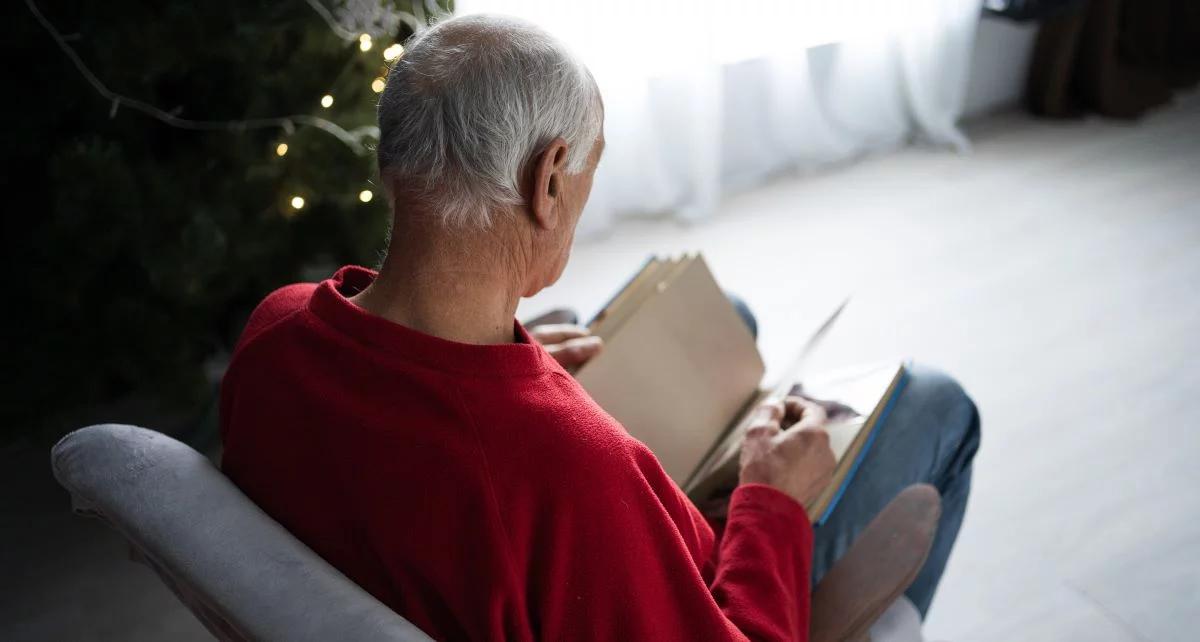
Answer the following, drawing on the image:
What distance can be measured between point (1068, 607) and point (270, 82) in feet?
4.78

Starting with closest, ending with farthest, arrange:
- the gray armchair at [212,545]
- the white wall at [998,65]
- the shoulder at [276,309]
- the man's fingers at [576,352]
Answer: the gray armchair at [212,545]
the shoulder at [276,309]
the man's fingers at [576,352]
the white wall at [998,65]

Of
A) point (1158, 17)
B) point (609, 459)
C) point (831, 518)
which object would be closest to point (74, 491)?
point (609, 459)

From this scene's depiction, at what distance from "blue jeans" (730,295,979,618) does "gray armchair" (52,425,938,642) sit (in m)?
0.57

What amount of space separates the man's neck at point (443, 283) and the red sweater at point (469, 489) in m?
0.03

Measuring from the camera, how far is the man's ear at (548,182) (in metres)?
0.83

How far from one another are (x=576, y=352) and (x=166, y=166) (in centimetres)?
91

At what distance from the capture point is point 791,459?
1027 mm

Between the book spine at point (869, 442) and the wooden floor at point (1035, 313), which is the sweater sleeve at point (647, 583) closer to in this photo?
the book spine at point (869, 442)

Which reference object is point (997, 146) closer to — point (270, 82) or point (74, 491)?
point (270, 82)

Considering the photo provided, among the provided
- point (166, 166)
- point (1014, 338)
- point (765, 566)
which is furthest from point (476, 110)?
point (1014, 338)

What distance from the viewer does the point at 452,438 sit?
77 centimetres

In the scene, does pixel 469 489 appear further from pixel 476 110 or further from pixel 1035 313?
pixel 1035 313

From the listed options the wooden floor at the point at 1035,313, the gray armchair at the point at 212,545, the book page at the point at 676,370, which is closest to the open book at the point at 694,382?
the book page at the point at 676,370

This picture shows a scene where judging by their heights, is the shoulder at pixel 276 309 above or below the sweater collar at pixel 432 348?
below
